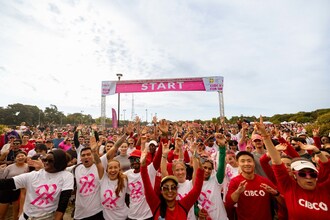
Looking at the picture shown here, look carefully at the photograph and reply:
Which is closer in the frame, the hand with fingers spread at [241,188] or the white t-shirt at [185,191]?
the hand with fingers spread at [241,188]

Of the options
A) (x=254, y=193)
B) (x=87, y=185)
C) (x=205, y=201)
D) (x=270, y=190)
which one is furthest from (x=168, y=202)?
(x=87, y=185)

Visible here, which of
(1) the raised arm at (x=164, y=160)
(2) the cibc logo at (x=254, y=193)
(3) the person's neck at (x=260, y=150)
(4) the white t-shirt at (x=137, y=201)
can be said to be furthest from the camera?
(3) the person's neck at (x=260, y=150)

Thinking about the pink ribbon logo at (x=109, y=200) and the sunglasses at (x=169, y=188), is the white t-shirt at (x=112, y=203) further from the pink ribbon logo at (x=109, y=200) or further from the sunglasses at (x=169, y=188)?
the sunglasses at (x=169, y=188)

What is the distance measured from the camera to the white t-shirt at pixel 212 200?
2.90 meters

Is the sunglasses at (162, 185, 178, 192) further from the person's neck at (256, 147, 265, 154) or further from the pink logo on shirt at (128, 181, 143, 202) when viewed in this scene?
the person's neck at (256, 147, 265, 154)

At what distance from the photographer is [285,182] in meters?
2.41

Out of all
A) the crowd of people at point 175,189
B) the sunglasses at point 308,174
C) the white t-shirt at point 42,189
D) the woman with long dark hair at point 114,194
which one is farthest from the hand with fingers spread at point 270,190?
the white t-shirt at point 42,189

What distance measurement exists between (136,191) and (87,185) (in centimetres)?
83

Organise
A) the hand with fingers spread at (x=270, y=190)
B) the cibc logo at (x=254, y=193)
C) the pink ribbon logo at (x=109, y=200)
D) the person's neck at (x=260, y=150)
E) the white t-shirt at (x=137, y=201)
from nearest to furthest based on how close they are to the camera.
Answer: the hand with fingers spread at (x=270, y=190) → the cibc logo at (x=254, y=193) → the pink ribbon logo at (x=109, y=200) → the white t-shirt at (x=137, y=201) → the person's neck at (x=260, y=150)

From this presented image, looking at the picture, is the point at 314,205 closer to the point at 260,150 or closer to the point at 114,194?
the point at 260,150

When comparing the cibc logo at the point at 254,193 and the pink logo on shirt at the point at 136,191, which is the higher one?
the cibc logo at the point at 254,193

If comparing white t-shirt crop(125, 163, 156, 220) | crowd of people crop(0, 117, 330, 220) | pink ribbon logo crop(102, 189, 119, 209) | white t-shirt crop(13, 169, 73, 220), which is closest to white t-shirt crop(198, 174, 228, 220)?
crowd of people crop(0, 117, 330, 220)

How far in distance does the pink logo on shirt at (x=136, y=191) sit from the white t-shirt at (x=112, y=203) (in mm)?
173

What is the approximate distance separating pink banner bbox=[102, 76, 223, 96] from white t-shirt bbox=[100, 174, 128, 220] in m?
10.0
